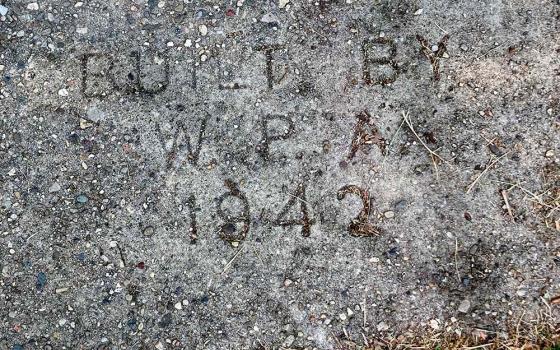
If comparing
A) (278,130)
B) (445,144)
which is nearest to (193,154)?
(278,130)

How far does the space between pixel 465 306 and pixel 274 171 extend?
103cm

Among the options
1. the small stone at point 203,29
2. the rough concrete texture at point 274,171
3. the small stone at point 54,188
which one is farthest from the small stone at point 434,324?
the small stone at point 54,188

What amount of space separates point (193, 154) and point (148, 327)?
2.63 ft

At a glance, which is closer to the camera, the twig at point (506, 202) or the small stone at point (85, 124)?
the twig at point (506, 202)

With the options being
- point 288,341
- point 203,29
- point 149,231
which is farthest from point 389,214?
point 203,29

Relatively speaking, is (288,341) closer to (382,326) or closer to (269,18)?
(382,326)

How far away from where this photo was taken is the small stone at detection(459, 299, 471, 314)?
8.53 ft

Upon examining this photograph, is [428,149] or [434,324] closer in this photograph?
[434,324]

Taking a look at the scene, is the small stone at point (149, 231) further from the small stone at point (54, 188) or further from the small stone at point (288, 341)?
the small stone at point (288, 341)

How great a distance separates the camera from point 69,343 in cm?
266

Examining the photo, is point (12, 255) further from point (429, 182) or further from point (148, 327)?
point (429, 182)

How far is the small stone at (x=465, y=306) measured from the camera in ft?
8.53

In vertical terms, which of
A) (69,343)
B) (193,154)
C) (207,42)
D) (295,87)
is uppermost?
(207,42)

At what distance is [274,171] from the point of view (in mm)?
2736
